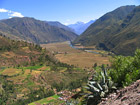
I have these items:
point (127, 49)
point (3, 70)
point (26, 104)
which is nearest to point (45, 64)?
point (3, 70)

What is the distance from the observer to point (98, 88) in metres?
9.70

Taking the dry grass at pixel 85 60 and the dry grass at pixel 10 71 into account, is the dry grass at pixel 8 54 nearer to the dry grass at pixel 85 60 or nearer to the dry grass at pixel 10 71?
the dry grass at pixel 10 71

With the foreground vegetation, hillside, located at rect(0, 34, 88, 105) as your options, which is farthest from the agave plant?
hillside, located at rect(0, 34, 88, 105)

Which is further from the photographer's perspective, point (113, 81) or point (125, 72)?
point (125, 72)

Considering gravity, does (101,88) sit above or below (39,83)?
above

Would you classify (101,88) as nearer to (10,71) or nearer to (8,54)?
(10,71)

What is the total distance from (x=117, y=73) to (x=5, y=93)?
5076 centimetres

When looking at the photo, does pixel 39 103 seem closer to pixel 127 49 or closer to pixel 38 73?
pixel 38 73

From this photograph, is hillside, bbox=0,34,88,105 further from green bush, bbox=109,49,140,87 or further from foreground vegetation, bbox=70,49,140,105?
green bush, bbox=109,49,140,87

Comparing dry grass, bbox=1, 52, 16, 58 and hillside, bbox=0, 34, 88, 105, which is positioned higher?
dry grass, bbox=1, 52, 16, 58

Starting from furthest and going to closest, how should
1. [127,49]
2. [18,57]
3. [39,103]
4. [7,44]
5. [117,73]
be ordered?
[127,49]
[7,44]
[18,57]
[39,103]
[117,73]

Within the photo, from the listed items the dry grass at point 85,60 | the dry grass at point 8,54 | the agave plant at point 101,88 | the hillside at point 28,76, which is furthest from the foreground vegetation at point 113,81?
the dry grass at point 85,60

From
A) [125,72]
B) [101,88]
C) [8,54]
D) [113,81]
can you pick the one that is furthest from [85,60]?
[101,88]

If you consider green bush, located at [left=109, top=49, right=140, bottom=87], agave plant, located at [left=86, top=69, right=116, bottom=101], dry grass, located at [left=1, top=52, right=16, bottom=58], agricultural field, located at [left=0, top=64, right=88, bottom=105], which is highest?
green bush, located at [left=109, top=49, right=140, bottom=87]
